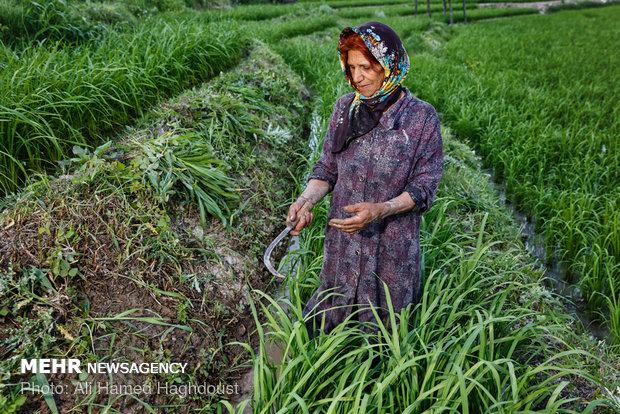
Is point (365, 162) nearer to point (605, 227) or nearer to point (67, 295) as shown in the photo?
point (67, 295)

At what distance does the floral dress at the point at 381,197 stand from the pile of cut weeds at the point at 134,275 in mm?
646

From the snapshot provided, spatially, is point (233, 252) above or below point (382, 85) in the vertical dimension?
below

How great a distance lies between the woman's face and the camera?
48.9 inches

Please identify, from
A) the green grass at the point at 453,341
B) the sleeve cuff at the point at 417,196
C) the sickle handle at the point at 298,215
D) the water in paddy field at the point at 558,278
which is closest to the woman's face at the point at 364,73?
the sleeve cuff at the point at 417,196

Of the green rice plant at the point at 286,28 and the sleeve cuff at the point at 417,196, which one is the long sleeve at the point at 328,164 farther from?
the green rice plant at the point at 286,28

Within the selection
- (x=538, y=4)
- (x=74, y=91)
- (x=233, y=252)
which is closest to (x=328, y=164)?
(x=233, y=252)

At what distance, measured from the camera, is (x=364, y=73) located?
1257 mm

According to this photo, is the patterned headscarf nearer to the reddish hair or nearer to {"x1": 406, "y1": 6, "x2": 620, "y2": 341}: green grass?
the reddish hair

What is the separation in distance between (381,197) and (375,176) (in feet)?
0.26

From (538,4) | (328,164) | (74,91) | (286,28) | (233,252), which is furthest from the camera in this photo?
(538,4)

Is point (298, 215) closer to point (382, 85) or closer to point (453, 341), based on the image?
point (382, 85)

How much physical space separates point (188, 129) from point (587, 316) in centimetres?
280

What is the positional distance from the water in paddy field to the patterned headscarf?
1.45 m

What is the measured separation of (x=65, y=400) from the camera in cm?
147
